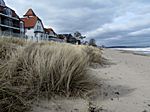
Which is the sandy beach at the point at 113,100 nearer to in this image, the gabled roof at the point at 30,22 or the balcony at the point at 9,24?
the balcony at the point at 9,24

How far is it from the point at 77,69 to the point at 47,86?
32.4 inches

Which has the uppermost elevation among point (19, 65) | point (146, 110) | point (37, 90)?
point (19, 65)

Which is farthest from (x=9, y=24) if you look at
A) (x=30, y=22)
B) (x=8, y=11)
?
(x=30, y=22)

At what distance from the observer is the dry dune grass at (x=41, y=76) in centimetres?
407

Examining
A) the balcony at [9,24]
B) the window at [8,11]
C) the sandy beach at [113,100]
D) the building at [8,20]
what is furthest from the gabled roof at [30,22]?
the sandy beach at [113,100]

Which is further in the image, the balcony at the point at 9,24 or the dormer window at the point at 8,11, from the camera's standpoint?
the dormer window at the point at 8,11

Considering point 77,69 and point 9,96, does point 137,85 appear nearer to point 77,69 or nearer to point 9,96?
point 77,69

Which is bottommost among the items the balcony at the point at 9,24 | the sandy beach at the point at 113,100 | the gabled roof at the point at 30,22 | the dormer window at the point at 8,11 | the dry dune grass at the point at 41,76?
the sandy beach at the point at 113,100

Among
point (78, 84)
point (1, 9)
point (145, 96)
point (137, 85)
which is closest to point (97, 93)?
point (78, 84)

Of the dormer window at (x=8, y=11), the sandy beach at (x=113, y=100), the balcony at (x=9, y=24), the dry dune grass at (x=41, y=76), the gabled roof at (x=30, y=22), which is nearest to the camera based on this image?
the dry dune grass at (x=41, y=76)

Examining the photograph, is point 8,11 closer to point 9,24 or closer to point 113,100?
point 9,24

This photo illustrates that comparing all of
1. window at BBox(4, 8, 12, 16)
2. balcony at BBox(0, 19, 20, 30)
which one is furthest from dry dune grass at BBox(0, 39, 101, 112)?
window at BBox(4, 8, 12, 16)

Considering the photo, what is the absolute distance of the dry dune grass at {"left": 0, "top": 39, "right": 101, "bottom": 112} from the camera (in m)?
4.07

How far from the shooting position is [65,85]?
4.79 meters
